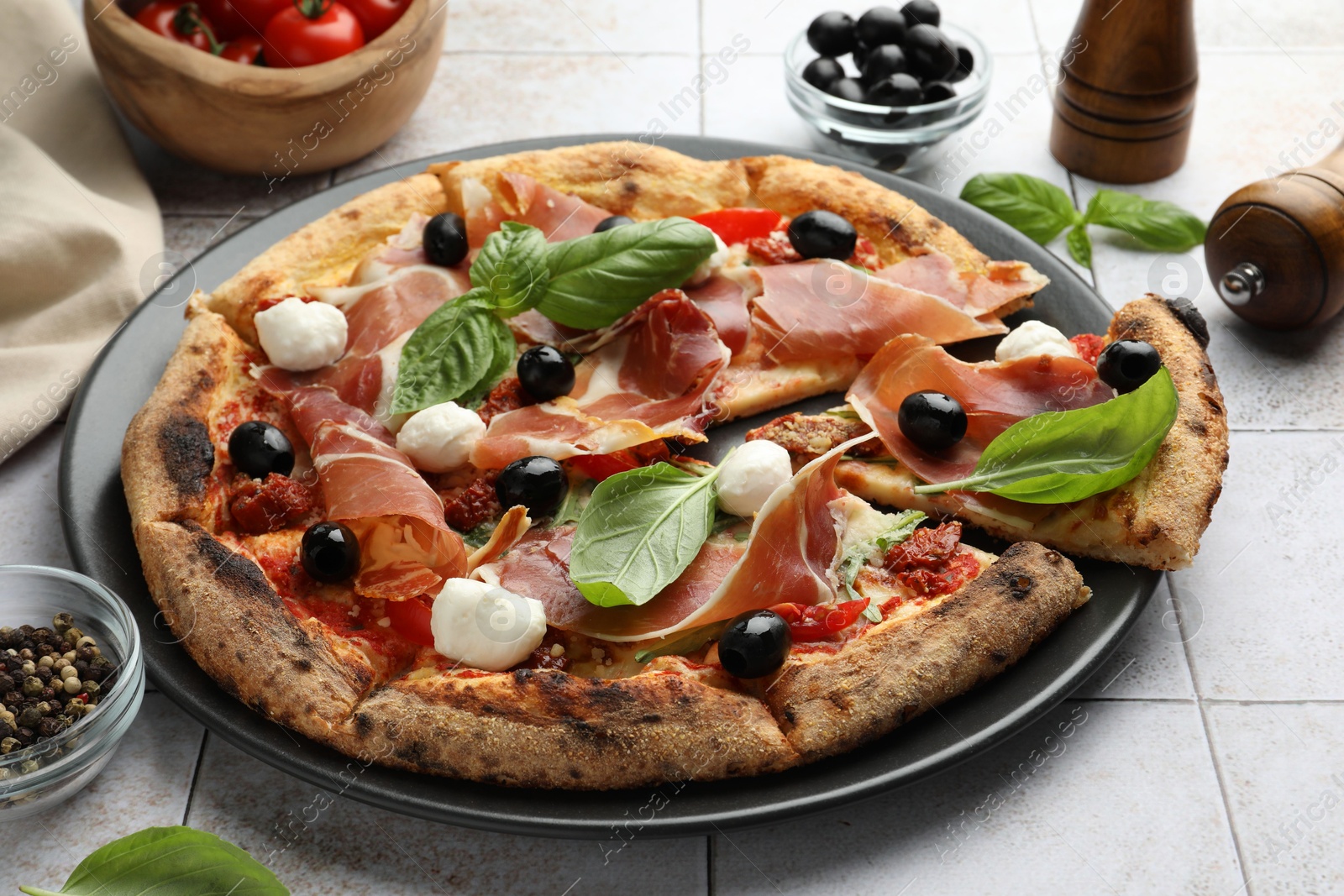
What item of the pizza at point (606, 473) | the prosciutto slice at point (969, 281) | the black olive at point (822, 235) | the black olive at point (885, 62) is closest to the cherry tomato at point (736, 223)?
the pizza at point (606, 473)

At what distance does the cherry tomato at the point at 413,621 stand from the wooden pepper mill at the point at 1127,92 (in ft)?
10.3

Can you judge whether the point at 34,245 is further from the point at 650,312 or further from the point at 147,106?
the point at 650,312

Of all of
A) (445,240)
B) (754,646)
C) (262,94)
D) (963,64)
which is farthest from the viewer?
(963,64)

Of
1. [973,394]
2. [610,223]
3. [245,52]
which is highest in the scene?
[245,52]

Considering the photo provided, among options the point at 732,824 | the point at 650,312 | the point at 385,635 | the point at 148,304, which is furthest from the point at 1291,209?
the point at 148,304

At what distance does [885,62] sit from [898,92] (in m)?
0.14

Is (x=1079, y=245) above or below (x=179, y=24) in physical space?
below

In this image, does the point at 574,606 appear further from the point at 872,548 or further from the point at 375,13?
the point at 375,13

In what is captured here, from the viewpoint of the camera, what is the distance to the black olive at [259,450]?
11.1 ft

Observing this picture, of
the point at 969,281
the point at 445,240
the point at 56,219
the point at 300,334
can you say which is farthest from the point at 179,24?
the point at 969,281

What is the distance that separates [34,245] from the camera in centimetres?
403

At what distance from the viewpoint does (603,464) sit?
341cm

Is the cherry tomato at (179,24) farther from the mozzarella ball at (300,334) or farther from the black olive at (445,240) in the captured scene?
the mozzarella ball at (300,334)

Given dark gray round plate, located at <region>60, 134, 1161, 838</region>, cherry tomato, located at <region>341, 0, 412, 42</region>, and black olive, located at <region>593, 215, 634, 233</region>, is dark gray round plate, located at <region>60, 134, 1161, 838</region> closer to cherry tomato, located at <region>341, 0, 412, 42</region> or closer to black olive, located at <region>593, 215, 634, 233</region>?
black olive, located at <region>593, 215, 634, 233</region>
